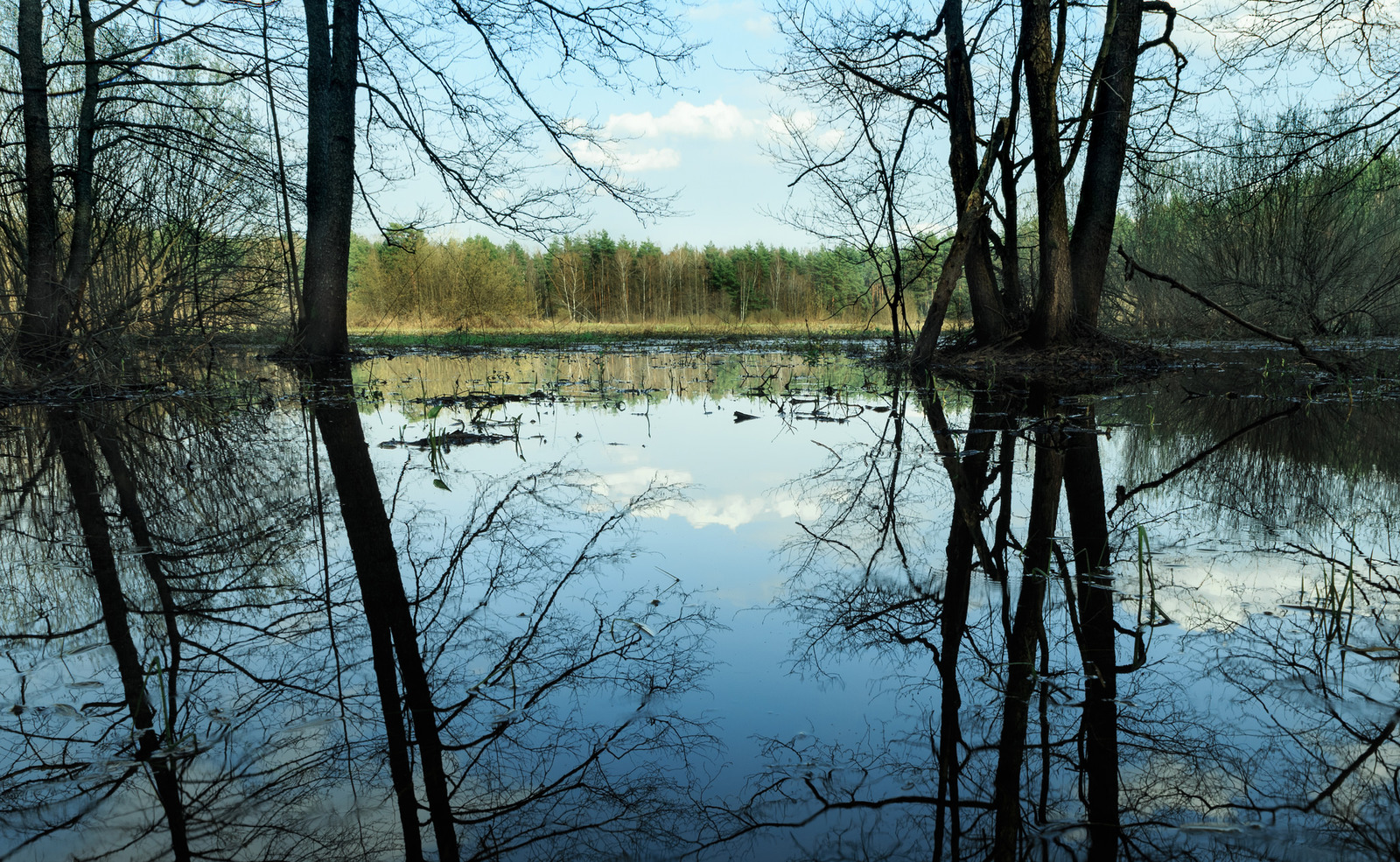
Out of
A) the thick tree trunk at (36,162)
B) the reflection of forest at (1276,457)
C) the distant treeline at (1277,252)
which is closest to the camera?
the reflection of forest at (1276,457)

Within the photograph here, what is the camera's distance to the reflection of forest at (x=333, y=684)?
133cm

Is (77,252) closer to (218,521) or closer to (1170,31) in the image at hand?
(218,521)

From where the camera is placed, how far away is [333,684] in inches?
71.8

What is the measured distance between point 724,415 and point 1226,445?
3.44 metres

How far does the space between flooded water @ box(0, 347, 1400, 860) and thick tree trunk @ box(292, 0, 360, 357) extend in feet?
25.4

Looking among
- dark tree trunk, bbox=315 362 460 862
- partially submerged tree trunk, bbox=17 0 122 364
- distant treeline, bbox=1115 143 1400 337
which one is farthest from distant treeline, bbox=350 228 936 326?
dark tree trunk, bbox=315 362 460 862

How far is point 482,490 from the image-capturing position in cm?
377

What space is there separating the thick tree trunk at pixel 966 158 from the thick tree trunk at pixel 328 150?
8.09m

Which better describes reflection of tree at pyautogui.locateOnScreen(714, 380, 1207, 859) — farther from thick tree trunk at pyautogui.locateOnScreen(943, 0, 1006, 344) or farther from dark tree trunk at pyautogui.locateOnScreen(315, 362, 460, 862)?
thick tree trunk at pyautogui.locateOnScreen(943, 0, 1006, 344)

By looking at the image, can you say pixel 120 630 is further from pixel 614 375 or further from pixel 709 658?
pixel 614 375

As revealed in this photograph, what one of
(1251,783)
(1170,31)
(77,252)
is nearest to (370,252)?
(77,252)

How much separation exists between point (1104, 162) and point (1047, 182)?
1059 millimetres

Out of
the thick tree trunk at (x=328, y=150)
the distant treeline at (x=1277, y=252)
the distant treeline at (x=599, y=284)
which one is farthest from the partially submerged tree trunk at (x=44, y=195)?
the distant treeline at (x=599, y=284)

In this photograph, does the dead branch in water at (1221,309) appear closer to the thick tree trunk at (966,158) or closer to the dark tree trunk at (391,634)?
the thick tree trunk at (966,158)
